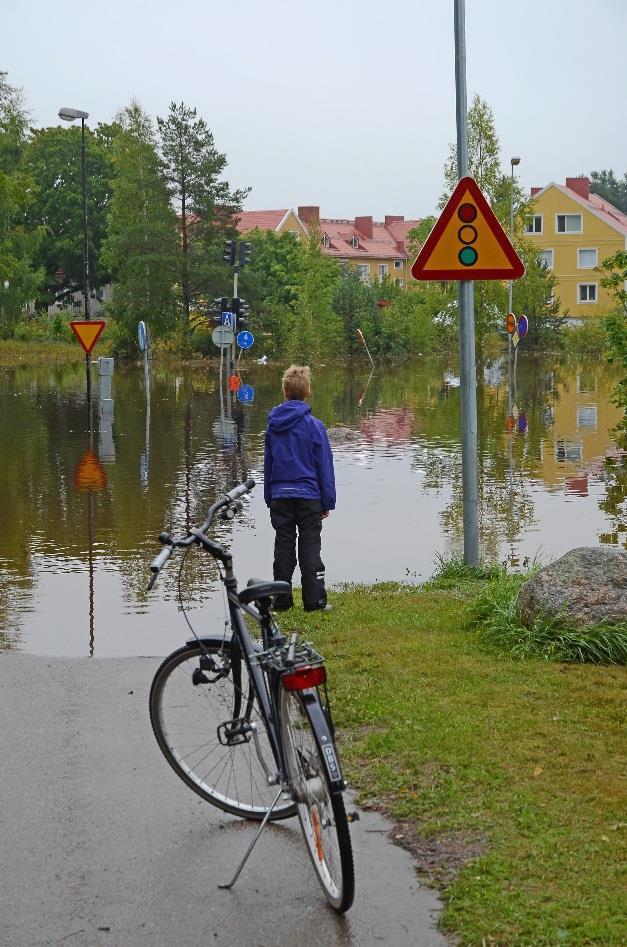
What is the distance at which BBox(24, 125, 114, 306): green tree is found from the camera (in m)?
83.2

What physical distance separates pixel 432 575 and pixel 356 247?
106m

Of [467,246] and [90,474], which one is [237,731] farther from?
[90,474]

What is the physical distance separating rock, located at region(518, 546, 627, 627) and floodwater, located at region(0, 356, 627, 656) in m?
2.19

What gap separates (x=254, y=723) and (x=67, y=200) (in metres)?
82.1

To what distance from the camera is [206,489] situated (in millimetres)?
15891

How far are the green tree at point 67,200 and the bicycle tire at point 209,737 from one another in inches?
3123

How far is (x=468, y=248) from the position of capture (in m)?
8.73

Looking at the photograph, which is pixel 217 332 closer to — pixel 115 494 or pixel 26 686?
pixel 115 494

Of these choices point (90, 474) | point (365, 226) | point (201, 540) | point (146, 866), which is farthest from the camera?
point (365, 226)

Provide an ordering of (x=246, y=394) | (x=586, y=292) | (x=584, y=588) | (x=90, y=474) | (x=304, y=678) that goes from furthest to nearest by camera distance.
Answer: (x=586, y=292) → (x=246, y=394) → (x=90, y=474) → (x=584, y=588) → (x=304, y=678)

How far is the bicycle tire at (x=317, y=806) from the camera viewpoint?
156 inches

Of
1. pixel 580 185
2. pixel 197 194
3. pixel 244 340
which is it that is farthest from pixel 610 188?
pixel 244 340

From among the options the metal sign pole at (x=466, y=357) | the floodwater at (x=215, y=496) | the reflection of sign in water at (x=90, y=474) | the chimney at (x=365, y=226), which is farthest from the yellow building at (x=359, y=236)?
the metal sign pole at (x=466, y=357)

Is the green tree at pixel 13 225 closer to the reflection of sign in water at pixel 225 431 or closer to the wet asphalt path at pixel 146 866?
the reflection of sign in water at pixel 225 431
